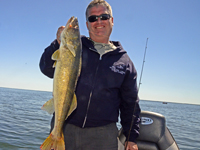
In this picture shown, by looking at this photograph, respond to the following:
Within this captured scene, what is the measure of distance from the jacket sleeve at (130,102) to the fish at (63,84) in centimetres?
107

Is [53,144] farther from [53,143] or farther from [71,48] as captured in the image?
[71,48]

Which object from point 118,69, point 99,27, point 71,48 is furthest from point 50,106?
point 99,27

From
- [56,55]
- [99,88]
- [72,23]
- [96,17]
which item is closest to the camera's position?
[56,55]

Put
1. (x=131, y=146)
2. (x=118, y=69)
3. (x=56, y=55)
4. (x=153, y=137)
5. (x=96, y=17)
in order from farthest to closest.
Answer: (x=153, y=137)
(x=131, y=146)
(x=96, y=17)
(x=118, y=69)
(x=56, y=55)

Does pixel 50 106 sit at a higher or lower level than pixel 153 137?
higher

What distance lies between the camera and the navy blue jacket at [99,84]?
290 cm

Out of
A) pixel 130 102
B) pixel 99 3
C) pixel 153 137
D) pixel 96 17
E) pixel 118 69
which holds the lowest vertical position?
pixel 153 137

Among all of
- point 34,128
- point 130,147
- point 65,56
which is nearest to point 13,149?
point 34,128

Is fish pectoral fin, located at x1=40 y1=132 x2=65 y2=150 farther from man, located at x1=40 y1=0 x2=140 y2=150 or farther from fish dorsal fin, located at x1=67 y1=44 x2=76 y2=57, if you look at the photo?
fish dorsal fin, located at x1=67 y1=44 x2=76 y2=57

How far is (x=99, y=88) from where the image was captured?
2.96 meters

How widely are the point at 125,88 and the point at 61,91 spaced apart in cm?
126

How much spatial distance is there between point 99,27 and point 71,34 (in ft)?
2.65

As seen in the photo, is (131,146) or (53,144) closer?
(53,144)

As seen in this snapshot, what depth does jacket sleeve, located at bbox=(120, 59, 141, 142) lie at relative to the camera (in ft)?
11.0
